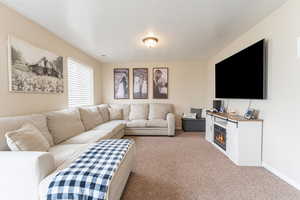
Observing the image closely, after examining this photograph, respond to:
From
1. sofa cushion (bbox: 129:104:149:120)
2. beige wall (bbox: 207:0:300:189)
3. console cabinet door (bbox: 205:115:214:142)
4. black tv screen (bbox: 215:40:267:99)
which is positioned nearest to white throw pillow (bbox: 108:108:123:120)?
sofa cushion (bbox: 129:104:149:120)

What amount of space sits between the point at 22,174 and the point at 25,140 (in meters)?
0.42

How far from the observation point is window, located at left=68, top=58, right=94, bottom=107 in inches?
137

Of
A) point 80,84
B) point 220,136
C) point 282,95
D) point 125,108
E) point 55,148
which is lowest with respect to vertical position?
point 220,136

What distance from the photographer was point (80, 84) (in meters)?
3.94

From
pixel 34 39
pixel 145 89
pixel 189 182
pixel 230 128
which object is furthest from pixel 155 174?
pixel 145 89

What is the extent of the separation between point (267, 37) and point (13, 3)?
138 inches

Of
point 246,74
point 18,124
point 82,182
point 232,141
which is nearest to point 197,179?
point 232,141

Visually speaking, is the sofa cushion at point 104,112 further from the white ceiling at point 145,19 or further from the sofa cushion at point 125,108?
the white ceiling at point 145,19

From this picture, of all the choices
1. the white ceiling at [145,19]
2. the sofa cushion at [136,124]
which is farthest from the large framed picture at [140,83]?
the white ceiling at [145,19]

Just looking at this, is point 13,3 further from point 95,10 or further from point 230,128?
point 230,128

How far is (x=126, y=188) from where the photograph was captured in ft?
6.01

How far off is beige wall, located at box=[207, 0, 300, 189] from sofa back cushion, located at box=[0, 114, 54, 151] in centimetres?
313

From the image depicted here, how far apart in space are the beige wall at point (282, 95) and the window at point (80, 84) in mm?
3751

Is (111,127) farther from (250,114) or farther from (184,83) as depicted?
(184,83)
